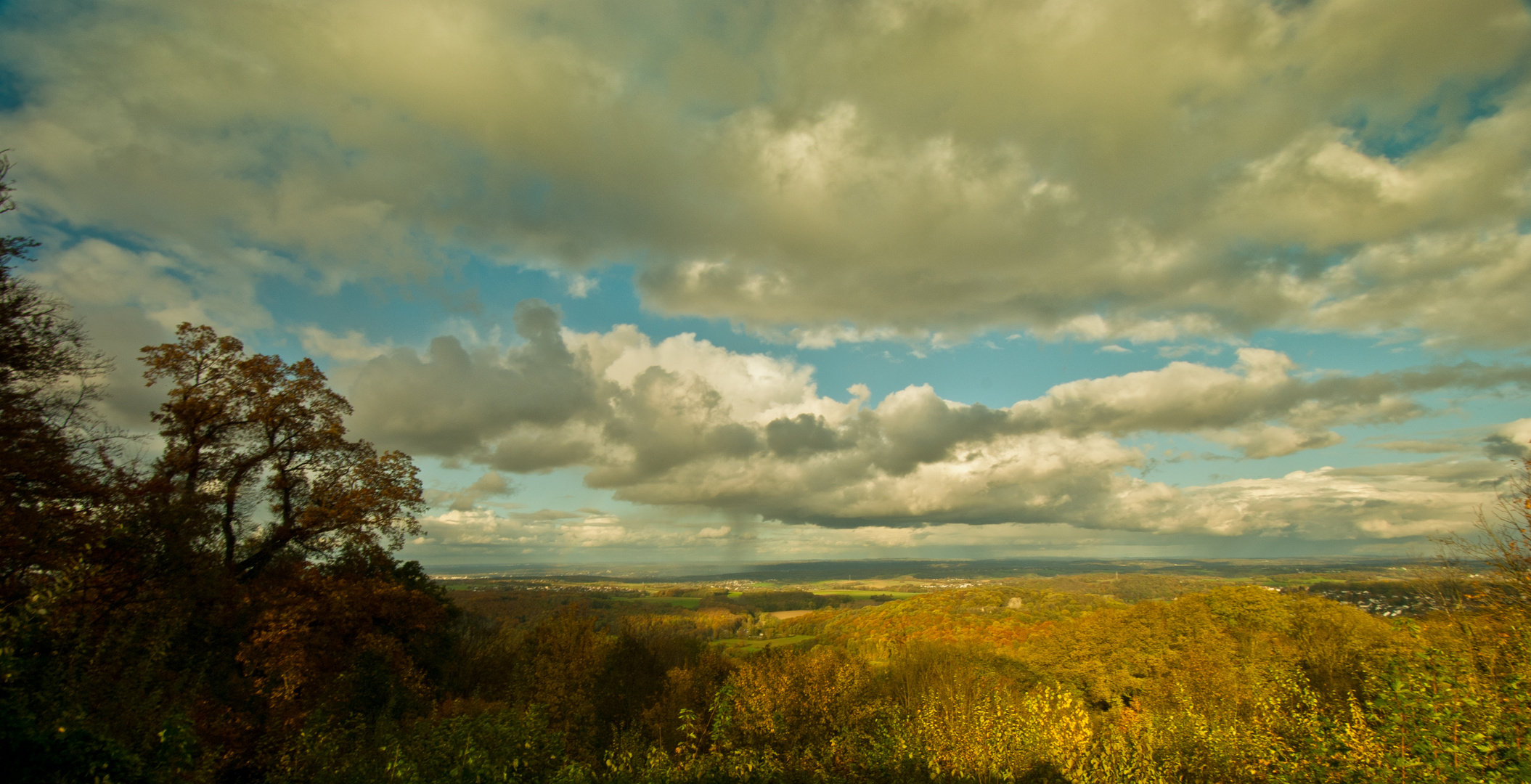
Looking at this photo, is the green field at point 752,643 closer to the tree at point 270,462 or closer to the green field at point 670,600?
the green field at point 670,600

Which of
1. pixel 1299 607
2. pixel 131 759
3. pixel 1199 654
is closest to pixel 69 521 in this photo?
pixel 131 759

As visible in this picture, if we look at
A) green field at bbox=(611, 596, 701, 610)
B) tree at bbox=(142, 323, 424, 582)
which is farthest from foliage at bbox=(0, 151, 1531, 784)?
green field at bbox=(611, 596, 701, 610)

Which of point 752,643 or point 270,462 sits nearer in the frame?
point 270,462

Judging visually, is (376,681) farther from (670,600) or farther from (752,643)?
(670,600)

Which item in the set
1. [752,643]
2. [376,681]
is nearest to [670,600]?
[752,643]

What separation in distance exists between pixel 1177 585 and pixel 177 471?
16337cm

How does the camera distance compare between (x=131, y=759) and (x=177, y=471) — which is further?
(x=177, y=471)

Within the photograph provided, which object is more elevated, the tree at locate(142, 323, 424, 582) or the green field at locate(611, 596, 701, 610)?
the tree at locate(142, 323, 424, 582)

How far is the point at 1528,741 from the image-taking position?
41.7 feet

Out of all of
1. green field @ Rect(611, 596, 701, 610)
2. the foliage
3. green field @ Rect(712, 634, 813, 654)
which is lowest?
green field @ Rect(611, 596, 701, 610)

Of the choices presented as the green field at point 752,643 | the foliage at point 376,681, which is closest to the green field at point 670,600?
the green field at point 752,643

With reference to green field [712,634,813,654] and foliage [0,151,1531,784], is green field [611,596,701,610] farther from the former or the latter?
foliage [0,151,1531,784]

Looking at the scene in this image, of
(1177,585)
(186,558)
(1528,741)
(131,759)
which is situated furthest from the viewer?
(1177,585)

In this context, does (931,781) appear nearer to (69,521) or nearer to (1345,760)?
(1345,760)
